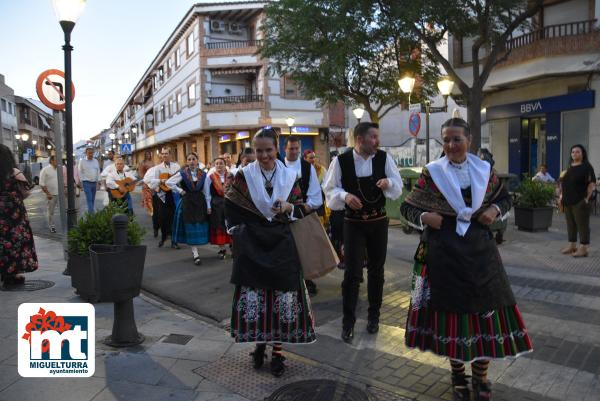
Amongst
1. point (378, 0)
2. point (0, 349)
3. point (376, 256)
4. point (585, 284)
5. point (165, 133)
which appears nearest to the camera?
point (0, 349)

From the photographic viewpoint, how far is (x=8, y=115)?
57906 millimetres

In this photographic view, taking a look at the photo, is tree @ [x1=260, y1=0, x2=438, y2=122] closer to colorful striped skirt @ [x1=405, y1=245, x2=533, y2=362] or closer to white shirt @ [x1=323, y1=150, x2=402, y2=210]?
white shirt @ [x1=323, y1=150, x2=402, y2=210]

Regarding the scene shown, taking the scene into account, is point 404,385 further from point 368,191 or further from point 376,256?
point 368,191

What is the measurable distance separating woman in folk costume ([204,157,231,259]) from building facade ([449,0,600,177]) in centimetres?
1081

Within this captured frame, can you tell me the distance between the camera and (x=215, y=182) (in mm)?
8734

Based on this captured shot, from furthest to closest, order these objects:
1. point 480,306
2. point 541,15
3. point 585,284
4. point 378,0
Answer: point 541,15 → point 378,0 → point 585,284 → point 480,306

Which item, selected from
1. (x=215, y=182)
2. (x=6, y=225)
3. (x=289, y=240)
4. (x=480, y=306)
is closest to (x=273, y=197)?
(x=289, y=240)

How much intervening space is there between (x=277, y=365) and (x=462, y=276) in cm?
157

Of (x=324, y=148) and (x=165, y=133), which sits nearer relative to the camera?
→ (x=324, y=148)

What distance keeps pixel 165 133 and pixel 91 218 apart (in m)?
38.5

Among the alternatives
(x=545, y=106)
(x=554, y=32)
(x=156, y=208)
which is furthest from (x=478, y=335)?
(x=554, y=32)

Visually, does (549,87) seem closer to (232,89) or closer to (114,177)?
(114,177)

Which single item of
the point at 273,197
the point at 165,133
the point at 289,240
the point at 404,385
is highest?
the point at 165,133

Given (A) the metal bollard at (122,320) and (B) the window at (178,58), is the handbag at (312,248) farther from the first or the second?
(B) the window at (178,58)
